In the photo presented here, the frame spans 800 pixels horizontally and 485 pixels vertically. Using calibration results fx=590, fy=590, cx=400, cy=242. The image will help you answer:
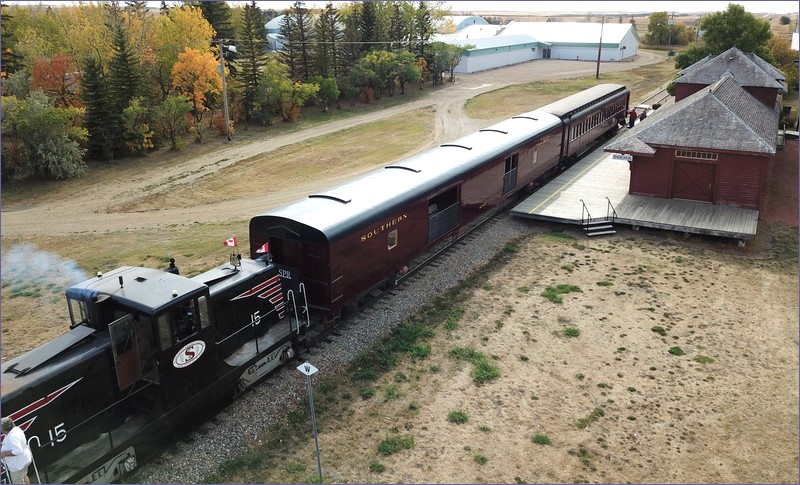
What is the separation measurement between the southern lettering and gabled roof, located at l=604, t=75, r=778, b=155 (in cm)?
1232

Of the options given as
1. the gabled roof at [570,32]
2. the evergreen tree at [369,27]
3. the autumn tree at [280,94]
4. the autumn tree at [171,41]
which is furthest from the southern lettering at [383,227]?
the gabled roof at [570,32]

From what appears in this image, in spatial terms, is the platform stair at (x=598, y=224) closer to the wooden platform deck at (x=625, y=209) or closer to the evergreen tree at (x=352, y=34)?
the wooden platform deck at (x=625, y=209)

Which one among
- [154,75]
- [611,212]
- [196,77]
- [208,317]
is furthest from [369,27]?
[208,317]


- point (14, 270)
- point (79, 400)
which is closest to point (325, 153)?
point (14, 270)

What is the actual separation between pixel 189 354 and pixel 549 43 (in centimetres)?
9363

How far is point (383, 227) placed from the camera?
56.5 feet

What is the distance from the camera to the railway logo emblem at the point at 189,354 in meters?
11.7

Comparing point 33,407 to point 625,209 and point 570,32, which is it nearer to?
point 625,209

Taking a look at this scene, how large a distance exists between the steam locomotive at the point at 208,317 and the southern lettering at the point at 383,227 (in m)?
0.05

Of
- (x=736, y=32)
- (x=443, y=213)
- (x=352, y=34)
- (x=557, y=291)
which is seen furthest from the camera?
(x=352, y=34)

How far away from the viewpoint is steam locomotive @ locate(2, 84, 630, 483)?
10625mm

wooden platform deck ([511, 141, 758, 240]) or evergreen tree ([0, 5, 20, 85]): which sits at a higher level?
evergreen tree ([0, 5, 20, 85])

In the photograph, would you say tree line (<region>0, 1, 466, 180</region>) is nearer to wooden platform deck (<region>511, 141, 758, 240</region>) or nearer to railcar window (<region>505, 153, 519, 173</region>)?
railcar window (<region>505, 153, 519, 173</region>)

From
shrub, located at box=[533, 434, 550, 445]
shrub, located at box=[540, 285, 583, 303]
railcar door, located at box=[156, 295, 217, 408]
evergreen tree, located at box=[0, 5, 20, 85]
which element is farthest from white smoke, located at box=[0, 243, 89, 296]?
evergreen tree, located at box=[0, 5, 20, 85]
